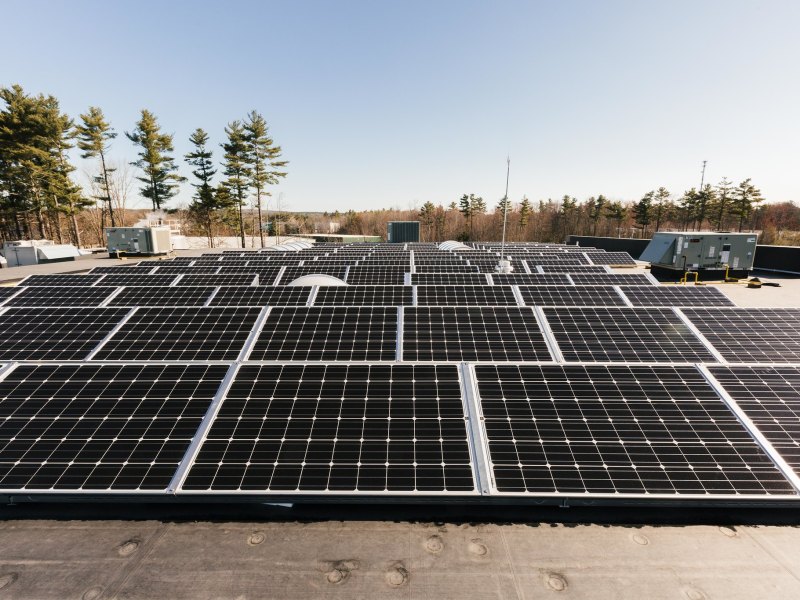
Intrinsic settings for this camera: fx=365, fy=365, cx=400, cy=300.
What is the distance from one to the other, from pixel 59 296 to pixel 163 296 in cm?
383

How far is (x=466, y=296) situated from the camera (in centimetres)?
1297

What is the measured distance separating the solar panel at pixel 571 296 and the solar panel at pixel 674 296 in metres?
0.67

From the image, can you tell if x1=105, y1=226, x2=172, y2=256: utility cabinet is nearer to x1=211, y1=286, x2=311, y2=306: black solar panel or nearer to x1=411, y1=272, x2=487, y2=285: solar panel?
x1=211, y1=286, x2=311, y2=306: black solar panel

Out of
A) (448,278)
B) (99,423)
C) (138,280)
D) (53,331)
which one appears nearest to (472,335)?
(99,423)

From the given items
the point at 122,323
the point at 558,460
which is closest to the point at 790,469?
the point at 558,460

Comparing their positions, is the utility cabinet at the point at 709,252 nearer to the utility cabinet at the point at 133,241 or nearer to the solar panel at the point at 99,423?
the solar panel at the point at 99,423

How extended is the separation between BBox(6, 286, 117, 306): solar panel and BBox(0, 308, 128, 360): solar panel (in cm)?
449

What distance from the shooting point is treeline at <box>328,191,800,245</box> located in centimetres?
7988

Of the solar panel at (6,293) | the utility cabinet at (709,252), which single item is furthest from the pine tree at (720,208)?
the solar panel at (6,293)

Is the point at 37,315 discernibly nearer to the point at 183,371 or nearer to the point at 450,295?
the point at 183,371

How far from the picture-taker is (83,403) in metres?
6.17

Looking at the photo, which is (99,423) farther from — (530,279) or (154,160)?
(154,160)

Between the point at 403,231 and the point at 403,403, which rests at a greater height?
the point at 403,231

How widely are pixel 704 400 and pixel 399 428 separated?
205 inches
